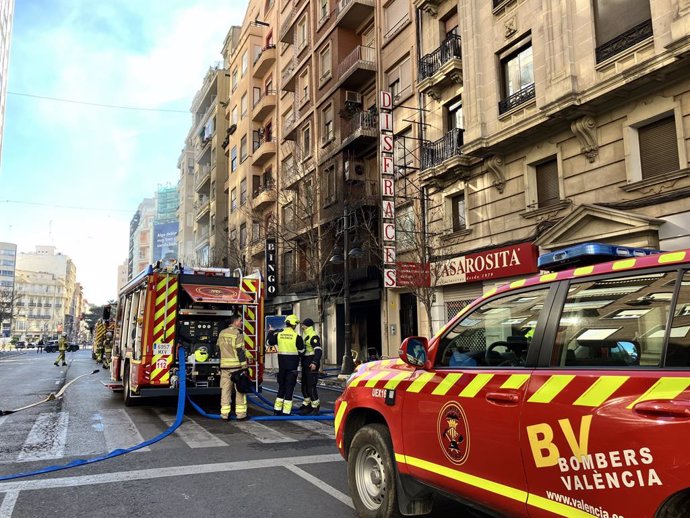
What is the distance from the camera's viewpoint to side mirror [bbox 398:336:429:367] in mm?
3820

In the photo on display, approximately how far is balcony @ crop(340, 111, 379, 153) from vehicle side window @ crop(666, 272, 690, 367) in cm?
2189

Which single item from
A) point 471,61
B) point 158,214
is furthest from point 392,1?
point 158,214

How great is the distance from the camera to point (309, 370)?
10.1 meters

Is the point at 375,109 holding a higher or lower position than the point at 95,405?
higher

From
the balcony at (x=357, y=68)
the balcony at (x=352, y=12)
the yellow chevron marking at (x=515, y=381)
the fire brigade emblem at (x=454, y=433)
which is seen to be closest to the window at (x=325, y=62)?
the balcony at (x=357, y=68)

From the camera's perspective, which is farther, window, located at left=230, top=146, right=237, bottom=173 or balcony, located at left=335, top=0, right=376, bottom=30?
window, located at left=230, top=146, right=237, bottom=173

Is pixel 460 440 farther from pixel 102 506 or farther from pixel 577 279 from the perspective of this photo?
pixel 102 506

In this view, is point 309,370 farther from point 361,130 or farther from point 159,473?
point 361,130

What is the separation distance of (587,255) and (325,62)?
92.3 feet

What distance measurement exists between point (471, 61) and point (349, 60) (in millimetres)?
9846

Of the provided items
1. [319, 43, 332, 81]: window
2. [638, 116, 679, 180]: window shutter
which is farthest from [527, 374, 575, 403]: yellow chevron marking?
[319, 43, 332, 81]: window

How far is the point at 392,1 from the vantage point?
23750 mm

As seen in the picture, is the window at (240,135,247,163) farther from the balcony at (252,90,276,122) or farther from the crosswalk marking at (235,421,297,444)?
the crosswalk marking at (235,421,297,444)

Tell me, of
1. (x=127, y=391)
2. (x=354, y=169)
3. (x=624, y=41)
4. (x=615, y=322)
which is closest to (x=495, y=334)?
(x=615, y=322)
